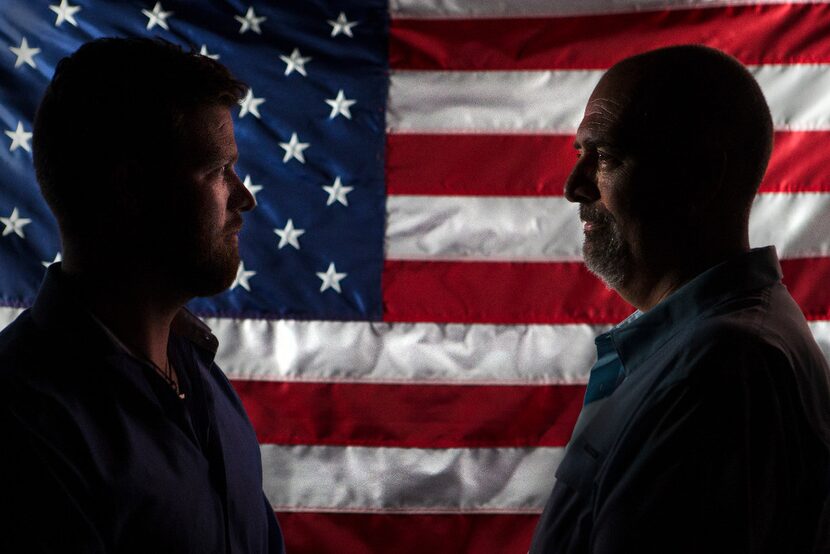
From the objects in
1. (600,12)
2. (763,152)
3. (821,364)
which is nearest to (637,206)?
(763,152)

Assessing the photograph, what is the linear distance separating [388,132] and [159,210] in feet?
3.99

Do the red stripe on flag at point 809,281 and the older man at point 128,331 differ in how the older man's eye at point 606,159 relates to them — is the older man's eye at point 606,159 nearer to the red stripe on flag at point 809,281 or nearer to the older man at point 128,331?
the older man at point 128,331

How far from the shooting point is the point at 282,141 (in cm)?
226

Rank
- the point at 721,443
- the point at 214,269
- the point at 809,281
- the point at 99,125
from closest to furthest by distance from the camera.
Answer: the point at 721,443
the point at 99,125
the point at 214,269
the point at 809,281

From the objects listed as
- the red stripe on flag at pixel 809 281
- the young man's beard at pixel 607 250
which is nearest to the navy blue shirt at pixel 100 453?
the young man's beard at pixel 607 250

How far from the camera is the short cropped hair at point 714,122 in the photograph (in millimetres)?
1021

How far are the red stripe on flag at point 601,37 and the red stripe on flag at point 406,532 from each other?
131 centimetres

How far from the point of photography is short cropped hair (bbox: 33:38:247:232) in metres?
1.05

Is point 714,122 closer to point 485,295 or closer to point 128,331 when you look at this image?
point 128,331

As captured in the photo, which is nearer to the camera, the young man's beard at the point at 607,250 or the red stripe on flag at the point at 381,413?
the young man's beard at the point at 607,250

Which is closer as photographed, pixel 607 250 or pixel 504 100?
pixel 607 250

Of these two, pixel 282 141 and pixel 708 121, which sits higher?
pixel 708 121

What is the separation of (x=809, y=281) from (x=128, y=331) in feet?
6.21

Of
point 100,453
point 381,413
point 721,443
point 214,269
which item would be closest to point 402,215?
point 381,413
